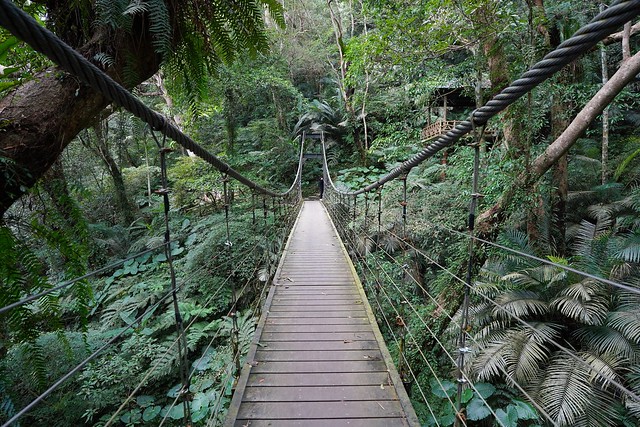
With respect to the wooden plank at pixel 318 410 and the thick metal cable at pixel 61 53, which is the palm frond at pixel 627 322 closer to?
the wooden plank at pixel 318 410

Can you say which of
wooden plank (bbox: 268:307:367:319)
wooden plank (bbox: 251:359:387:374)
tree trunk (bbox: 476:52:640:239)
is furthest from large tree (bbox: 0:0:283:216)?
Result: tree trunk (bbox: 476:52:640:239)

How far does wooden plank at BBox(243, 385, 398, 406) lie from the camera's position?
147cm

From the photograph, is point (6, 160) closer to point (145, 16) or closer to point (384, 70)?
point (145, 16)

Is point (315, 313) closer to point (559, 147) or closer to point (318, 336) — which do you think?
point (318, 336)

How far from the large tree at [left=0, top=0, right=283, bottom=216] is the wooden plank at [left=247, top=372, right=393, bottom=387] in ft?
4.18

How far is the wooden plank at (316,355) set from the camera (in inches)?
70.5

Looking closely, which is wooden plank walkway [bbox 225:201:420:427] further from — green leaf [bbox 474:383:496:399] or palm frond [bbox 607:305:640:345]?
palm frond [bbox 607:305:640:345]

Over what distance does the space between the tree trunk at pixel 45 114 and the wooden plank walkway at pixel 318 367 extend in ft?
3.84

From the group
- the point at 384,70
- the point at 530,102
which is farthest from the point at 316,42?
the point at 530,102

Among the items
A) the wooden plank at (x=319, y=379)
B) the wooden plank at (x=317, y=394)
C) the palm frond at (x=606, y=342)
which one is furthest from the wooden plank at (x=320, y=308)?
the palm frond at (x=606, y=342)

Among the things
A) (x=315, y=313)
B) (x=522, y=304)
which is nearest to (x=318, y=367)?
(x=315, y=313)

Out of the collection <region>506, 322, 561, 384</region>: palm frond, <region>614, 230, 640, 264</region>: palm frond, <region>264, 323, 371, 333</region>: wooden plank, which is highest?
<region>614, 230, 640, 264</region>: palm frond

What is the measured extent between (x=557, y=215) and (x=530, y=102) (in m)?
1.38

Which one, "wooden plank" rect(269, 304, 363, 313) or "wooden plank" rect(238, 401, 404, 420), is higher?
"wooden plank" rect(269, 304, 363, 313)
